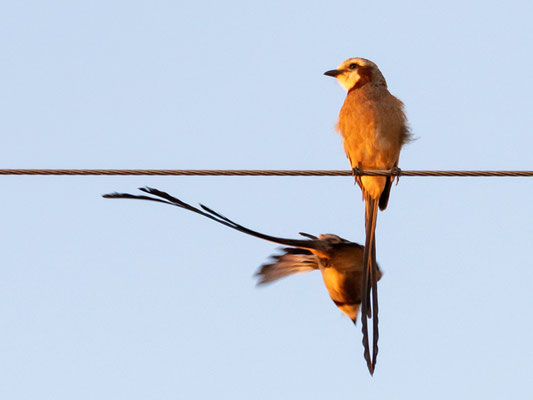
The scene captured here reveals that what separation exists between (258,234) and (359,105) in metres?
1.35

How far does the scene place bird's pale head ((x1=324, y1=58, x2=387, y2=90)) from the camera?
5.85 meters

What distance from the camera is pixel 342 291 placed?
5.23m

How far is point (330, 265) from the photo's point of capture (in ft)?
17.1

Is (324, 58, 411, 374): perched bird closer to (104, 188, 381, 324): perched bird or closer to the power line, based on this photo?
(104, 188, 381, 324): perched bird

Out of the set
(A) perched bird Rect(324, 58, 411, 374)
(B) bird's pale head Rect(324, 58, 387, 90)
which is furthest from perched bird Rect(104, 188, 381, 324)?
(B) bird's pale head Rect(324, 58, 387, 90)

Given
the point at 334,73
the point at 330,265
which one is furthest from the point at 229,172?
the point at 334,73

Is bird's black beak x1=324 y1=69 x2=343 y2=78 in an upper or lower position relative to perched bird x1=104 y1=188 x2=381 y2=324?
upper

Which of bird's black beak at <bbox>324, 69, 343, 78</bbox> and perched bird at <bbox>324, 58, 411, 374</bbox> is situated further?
bird's black beak at <bbox>324, 69, 343, 78</bbox>

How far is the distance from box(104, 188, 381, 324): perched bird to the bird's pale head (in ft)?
3.75

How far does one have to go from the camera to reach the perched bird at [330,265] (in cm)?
503

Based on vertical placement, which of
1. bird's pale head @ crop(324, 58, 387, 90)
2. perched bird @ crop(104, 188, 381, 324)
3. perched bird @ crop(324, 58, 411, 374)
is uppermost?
bird's pale head @ crop(324, 58, 387, 90)

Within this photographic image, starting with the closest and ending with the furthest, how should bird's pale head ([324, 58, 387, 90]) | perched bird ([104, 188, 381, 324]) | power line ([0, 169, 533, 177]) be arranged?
power line ([0, 169, 533, 177])
perched bird ([104, 188, 381, 324])
bird's pale head ([324, 58, 387, 90])

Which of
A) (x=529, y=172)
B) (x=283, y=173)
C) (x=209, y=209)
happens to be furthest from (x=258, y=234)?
(x=529, y=172)

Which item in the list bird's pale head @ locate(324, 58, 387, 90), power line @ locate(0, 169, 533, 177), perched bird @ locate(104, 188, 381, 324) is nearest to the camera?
power line @ locate(0, 169, 533, 177)
